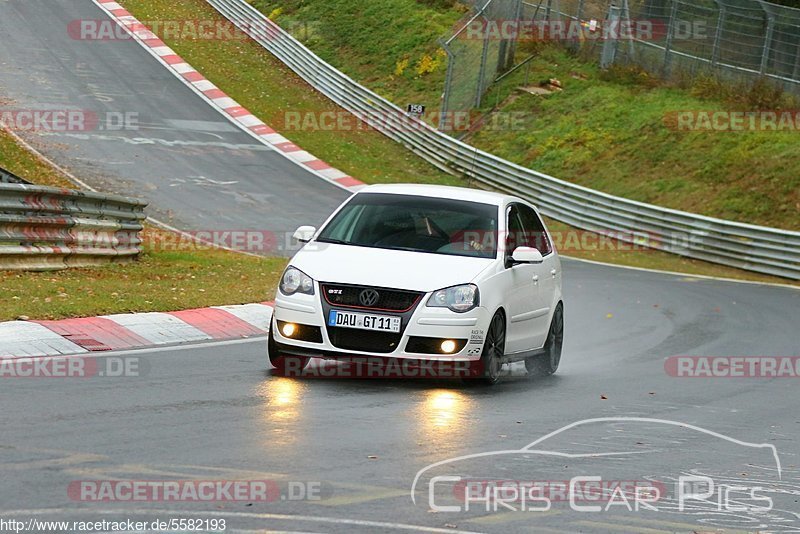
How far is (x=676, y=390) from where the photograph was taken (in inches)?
463

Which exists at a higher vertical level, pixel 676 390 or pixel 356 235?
pixel 356 235

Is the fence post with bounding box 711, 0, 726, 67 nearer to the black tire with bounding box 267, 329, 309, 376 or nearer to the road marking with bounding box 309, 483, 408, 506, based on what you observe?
the black tire with bounding box 267, 329, 309, 376

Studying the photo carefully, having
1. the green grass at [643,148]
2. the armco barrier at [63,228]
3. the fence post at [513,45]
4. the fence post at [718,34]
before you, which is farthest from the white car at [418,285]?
the fence post at [513,45]

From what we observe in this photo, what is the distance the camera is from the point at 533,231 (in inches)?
487

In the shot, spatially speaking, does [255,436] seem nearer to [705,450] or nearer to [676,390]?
[705,450]

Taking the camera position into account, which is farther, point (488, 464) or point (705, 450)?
point (705, 450)

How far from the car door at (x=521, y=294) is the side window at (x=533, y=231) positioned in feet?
0.08

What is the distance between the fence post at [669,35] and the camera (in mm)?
37094

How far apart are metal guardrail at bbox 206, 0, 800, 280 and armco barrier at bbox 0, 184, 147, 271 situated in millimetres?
14365

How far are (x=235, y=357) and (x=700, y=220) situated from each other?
19208mm

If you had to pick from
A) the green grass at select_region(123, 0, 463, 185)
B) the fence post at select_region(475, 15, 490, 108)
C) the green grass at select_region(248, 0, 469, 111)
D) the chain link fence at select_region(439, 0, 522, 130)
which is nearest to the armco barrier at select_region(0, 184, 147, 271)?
the green grass at select_region(123, 0, 463, 185)

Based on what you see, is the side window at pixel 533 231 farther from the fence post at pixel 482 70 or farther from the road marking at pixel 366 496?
the fence post at pixel 482 70

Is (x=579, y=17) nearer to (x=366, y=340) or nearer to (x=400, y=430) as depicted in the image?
(x=366, y=340)

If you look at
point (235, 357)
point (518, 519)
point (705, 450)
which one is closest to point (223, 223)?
point (235, 357)
